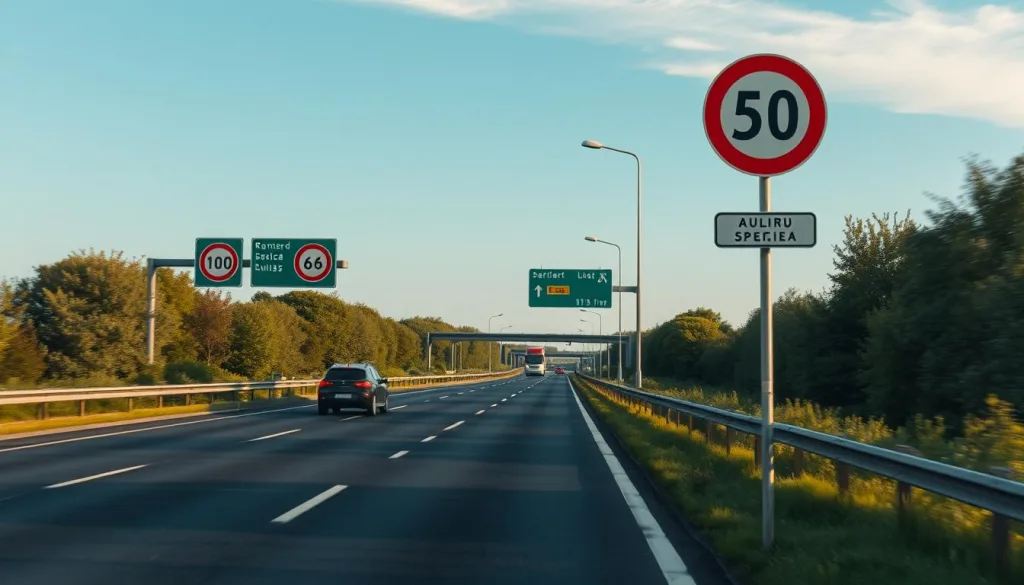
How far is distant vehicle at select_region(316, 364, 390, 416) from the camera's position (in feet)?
99.0

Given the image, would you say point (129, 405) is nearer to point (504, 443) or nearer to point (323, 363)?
point (504, 443)

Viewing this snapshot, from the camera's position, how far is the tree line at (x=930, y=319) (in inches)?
714

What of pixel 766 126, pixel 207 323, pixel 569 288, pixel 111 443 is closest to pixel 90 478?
pixel 111 443

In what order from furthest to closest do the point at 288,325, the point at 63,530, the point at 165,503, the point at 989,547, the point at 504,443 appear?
the point at 288,325
the point at 504,443
the point at 165,503
the point at 63,530
the point at 989,547

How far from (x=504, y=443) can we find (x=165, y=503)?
9869 millimetres

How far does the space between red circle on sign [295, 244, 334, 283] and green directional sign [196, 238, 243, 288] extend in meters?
2.60

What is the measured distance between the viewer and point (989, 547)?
6609mm

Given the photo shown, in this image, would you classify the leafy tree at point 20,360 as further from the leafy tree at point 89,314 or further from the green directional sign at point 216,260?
the green directional sign at point 216,260

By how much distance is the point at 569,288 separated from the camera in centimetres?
5150

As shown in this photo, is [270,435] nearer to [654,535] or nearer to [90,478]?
[90,478]

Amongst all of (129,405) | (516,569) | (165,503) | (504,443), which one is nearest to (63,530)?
(165,503)

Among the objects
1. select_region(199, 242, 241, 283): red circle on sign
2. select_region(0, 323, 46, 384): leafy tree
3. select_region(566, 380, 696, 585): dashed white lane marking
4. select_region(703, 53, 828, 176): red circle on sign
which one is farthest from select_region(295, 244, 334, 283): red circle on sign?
select_region(703, 53, 828, 176): red circle on sign

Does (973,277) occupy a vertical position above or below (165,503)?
above

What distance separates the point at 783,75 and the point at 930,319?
1614 cm
